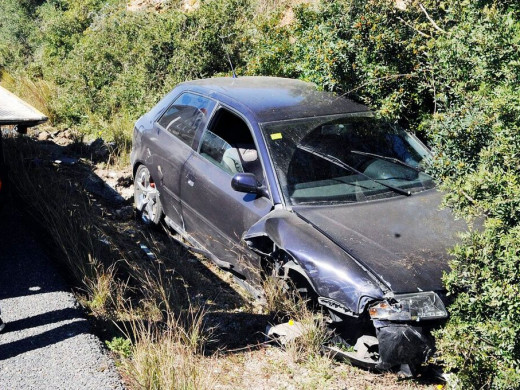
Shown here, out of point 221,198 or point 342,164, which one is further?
point 221,198

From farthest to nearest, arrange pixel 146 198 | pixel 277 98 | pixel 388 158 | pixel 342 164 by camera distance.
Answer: pixel 146 198, pixel 277 98, pixel 388 158, pixel 342 164

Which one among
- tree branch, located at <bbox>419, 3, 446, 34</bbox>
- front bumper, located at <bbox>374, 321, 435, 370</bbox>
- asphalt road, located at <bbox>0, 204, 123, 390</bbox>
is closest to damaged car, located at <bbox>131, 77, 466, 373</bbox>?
front bumper, located at <bbox>374, 321, 435, 370</bbox>

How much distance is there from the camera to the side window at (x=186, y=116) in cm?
617

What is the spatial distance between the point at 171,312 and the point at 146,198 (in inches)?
115

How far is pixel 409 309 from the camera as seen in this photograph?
4.00 meters

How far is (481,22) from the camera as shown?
15.8ft

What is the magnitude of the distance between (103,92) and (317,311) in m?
9.04

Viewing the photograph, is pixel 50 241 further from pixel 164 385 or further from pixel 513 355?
pixel 513 355

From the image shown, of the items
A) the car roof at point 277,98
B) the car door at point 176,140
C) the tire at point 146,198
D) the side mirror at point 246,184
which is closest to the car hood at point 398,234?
the side mirror at point 246,184

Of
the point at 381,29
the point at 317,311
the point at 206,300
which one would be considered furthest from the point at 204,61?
the point at 317,311

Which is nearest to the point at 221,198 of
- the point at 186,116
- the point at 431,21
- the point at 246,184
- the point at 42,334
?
the point at 246,184

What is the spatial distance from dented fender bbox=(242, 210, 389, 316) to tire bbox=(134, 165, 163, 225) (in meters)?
2.21

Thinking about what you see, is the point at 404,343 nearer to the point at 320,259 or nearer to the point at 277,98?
the point at 320,259

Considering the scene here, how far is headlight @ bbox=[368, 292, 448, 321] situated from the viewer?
3994 mm
